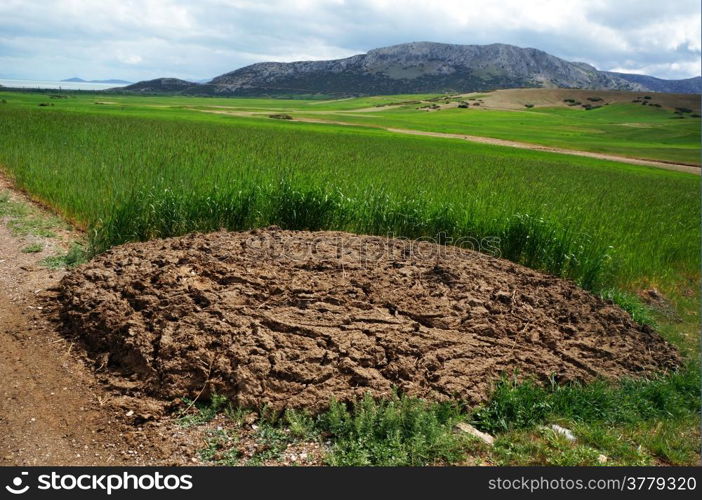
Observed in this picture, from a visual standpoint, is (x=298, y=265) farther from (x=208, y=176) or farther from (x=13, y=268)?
(x=208, y=176)

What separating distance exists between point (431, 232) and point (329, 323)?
4148mm

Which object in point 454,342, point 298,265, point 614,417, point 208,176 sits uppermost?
point 208,176

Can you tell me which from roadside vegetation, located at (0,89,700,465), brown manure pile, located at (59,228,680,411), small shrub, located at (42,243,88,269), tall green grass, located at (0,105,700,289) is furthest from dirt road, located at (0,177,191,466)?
tall green grass, located at (0,105,700,289)

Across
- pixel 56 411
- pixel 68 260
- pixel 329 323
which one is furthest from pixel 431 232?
pixel 56 411

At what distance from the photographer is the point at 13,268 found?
6.66m

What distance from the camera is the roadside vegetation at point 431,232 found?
3.88m

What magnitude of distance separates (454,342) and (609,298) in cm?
328

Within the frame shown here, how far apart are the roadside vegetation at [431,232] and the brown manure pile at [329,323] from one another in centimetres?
25

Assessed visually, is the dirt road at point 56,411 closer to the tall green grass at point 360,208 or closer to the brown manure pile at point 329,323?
the brown manure pile at point 329,323

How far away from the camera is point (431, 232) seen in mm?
8547

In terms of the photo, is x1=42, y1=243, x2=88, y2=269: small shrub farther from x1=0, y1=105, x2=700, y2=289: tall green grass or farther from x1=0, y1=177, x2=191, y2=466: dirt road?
x1=0, y1=177, x2=191, y2=466: dirt road

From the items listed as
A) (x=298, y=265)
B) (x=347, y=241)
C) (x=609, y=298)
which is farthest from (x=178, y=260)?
(x=609, y=298)

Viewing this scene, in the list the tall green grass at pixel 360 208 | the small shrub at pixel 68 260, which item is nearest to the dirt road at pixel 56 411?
the small shrub at pixel 68 260
